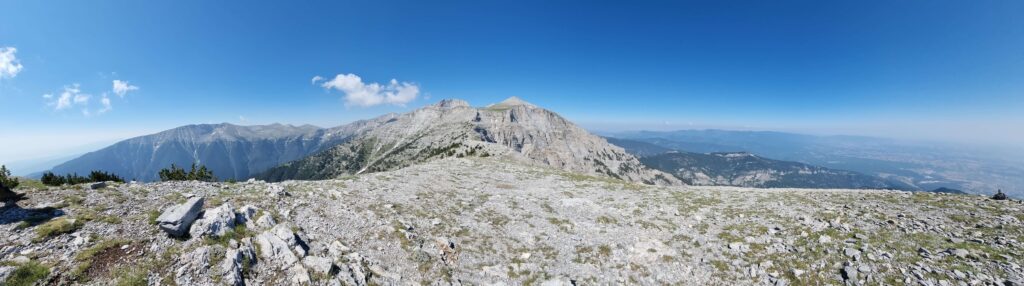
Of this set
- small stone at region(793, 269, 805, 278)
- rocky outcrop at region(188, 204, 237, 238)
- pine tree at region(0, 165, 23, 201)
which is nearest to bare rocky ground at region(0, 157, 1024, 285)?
rocky outcrop at region(188, 204, 237, 238)

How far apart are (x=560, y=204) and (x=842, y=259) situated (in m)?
14.9

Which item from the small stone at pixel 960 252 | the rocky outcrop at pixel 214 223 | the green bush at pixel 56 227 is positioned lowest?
the small stone at pixel 960 252

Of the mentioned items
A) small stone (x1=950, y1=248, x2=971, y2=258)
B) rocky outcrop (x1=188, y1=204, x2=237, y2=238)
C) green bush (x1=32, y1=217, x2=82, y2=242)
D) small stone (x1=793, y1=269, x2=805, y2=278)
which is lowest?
small stone (x1=793, y1=269, x2=805, y2=278)

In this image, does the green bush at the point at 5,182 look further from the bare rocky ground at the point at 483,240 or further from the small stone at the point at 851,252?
the small stone at the point at 851,252

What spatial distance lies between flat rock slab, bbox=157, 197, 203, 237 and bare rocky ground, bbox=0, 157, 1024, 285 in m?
0.32

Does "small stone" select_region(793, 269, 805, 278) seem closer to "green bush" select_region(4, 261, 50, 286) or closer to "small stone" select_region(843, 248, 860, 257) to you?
"small stone" select_region(843, 248, 860, 257)

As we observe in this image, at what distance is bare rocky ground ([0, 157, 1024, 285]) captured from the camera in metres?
10.8

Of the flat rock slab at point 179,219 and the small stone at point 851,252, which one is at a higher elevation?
the flat rock slab at point 179,219

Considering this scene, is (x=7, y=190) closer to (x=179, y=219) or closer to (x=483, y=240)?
(x=179, y=219)

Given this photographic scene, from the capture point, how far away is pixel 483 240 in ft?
54.2

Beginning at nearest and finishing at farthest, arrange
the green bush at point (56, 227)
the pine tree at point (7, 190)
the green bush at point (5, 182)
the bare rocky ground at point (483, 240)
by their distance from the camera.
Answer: the green bush at point (56, 227) < the bare rocky ground at point (483, 240) < the pine tree at point (7, 190) < the green bush at point (5, 182)

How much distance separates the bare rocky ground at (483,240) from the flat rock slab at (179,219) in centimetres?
32

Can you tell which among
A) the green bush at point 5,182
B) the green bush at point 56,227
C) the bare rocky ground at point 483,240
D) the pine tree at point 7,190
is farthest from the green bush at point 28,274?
the green bush at point 5,182

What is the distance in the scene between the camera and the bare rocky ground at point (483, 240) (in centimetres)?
1084
